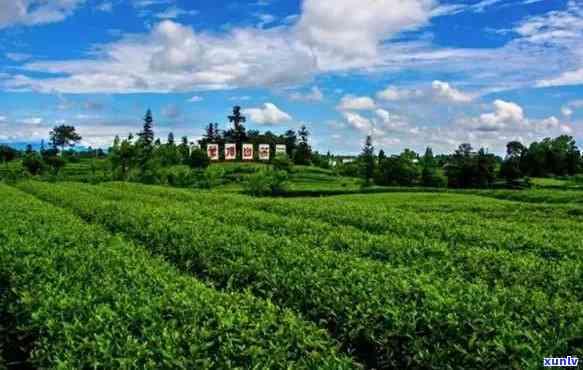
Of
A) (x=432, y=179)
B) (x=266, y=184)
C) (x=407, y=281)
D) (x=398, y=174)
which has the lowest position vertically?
(x=266, y=184)

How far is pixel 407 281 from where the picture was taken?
659 cm

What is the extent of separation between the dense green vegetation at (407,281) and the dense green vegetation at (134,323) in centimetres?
63

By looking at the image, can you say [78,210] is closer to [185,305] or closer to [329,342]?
[185,305]

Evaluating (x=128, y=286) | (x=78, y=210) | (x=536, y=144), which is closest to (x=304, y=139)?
(x=536, y=144)

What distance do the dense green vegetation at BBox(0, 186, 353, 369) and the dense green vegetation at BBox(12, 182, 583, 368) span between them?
2.06ft

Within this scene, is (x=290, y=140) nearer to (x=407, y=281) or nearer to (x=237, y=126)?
(x=237, y=126)

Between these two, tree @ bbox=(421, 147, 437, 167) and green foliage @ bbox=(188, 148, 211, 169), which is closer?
green foliage @ bbox=(188, 148, 211, 169)

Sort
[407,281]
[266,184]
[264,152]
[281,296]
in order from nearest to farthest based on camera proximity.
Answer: [407,281], [281,296], [266,184], [264,152]

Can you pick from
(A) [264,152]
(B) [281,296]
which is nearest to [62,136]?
(A) [264,152]

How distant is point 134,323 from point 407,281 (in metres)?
3.11

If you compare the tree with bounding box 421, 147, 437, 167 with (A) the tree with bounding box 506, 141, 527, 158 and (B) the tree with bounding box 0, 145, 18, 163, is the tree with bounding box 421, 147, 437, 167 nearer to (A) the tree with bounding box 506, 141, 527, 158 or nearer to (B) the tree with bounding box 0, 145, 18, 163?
(A) the tree with bounding box 506, 141, 527, 158

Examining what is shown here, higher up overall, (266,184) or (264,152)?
(264,152)

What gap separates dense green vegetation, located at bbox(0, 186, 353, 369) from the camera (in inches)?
180

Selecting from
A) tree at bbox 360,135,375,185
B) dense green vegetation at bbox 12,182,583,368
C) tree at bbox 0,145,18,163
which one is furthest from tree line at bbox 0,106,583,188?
dense green vegetation at bbox 12,182,583,368
